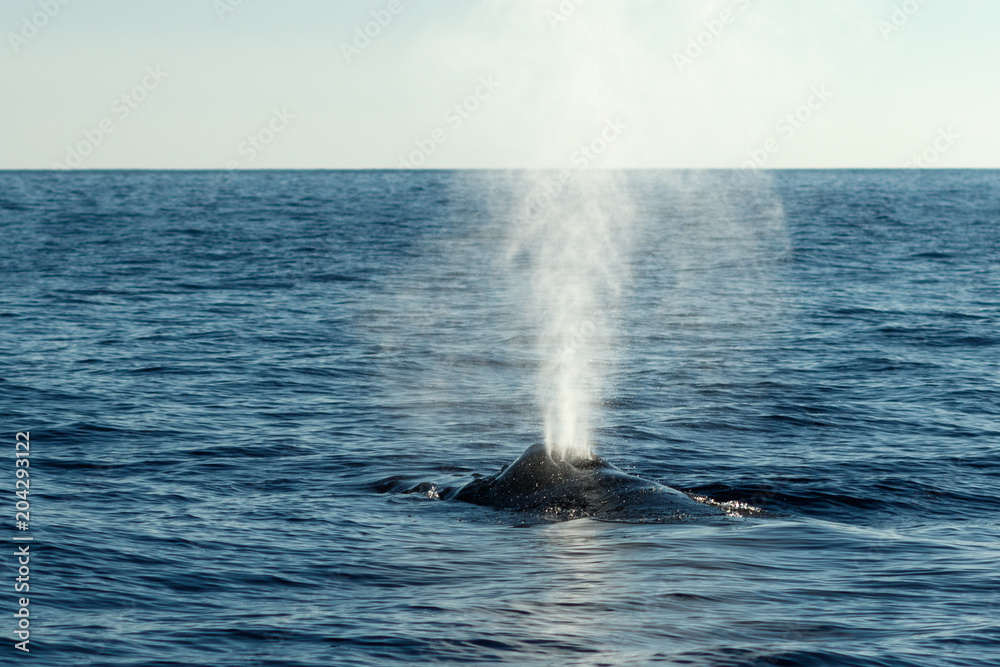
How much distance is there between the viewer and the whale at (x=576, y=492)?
16.3 m

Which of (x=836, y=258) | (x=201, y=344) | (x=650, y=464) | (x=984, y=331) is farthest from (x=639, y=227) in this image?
Answer: (x=650, y=464)

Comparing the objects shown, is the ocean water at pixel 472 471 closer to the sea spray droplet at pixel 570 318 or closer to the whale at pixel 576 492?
the whale at pixel 576 492

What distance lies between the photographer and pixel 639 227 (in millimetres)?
86812

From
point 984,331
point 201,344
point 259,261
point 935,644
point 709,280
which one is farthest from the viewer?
point 259,261

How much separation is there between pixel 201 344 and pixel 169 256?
26066 millimetres

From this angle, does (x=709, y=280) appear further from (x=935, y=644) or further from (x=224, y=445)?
(x=935, y=644)

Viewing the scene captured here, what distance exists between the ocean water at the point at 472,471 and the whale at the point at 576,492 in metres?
0.42

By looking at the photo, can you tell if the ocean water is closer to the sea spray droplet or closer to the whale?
the whale

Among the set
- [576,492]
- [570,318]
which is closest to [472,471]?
[576,492]

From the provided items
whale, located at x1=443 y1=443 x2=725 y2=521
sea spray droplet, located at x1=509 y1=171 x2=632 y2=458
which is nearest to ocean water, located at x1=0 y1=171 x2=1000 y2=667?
whale, located at x1=443 y1=443 x2=725 y2=521

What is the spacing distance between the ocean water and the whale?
42 centimetres

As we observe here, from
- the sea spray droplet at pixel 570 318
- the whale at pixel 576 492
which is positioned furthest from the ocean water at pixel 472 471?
the sea spray droplet at pixel 570 318

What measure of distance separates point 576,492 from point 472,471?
2.84 m

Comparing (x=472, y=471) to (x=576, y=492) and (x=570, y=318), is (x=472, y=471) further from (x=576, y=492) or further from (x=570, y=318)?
(x=570, y=318)
